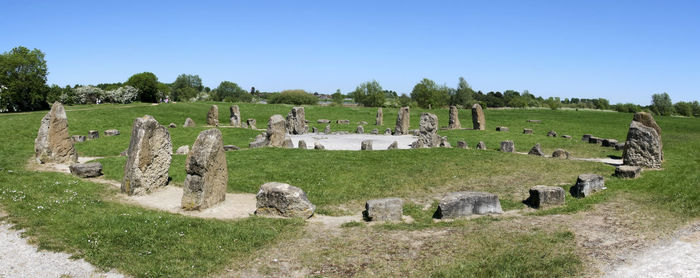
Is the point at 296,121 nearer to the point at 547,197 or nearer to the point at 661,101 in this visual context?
the point at 547,197

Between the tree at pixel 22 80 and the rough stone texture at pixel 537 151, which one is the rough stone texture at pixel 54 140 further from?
the tree at pixel 22 80

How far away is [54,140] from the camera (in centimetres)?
2250

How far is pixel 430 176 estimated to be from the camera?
1953 cm

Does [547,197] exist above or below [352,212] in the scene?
above

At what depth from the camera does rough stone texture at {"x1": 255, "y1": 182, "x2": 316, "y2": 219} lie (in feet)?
45.2

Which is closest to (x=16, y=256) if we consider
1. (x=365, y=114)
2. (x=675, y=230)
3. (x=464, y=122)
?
(x=675, y=230)

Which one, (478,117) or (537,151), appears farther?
(478,117)

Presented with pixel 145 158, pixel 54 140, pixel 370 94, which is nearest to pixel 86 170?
pixel 145 158

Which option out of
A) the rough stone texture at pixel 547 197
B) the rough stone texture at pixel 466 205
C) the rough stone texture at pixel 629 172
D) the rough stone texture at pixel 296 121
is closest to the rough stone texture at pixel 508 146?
the rough stone texture at pixel 629 172

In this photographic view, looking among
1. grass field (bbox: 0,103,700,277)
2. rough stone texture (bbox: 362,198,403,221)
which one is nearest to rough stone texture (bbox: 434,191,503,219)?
grass field (bbox: 0,103,700,277)

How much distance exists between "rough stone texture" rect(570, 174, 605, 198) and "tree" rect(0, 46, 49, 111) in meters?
64.1

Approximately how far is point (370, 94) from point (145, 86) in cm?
6296

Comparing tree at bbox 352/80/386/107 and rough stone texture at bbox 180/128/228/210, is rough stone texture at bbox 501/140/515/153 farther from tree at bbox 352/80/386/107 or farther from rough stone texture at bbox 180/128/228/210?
tree at bbox 352/80/386/107

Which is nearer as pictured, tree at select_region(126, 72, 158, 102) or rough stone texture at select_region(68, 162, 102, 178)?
rough stone texture at select_region(68, 162, 102, 178)
